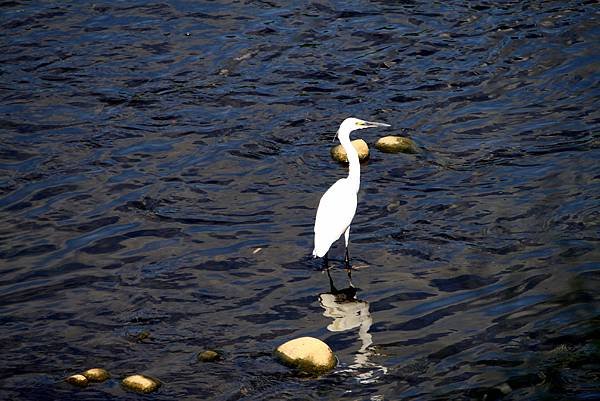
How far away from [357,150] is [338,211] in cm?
220

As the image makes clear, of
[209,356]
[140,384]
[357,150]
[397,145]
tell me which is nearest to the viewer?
[140,384]

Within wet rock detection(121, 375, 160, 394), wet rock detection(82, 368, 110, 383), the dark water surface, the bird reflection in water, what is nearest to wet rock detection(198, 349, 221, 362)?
the dark water surface

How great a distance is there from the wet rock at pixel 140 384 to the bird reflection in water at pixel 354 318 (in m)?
1.53

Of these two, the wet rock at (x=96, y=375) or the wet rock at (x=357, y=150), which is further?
the wet rock at (x=357, y=150)

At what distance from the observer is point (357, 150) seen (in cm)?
1158

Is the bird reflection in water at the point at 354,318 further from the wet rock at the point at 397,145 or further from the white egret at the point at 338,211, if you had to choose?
the wet rock at the point at 397,145

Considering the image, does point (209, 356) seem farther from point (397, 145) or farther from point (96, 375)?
point (397, 145)

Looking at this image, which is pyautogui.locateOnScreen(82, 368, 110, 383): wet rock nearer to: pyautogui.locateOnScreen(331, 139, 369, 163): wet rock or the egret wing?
the egret wing

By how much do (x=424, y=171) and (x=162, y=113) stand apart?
3709 mm

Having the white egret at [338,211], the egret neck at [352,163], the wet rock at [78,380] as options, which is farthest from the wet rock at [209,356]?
the egret neck at [352,163]

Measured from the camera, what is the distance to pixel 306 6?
16031 millimetres

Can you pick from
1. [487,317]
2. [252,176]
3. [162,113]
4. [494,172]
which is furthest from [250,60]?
[487,317]

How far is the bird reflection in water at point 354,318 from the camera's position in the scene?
7773 millimetres

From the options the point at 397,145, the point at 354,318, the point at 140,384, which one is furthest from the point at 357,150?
the point at 140,384
